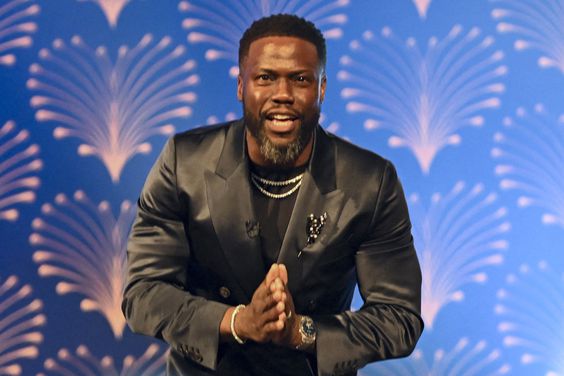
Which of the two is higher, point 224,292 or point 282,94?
point 282,94

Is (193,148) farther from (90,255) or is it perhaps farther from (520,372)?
(520,372)

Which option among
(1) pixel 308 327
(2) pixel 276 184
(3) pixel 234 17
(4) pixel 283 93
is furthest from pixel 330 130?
(1) pixel 308 327

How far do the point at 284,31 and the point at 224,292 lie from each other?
561 mm

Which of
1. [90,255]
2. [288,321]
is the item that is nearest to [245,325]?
[288,321]

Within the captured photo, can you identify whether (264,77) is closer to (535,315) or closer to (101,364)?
(101,364)

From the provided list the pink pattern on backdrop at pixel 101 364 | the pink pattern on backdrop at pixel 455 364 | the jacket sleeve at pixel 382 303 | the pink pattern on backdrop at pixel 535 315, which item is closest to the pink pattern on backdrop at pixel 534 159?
the pink pattern on backdrop at pixel 535 315

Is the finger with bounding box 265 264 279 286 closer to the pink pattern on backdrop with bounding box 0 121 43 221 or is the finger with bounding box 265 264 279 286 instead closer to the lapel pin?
the lapel pin

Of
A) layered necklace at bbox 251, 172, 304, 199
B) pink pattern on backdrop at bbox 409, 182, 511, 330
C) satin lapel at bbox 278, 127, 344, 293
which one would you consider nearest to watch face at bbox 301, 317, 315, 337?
satin lapel at bbox 278, 127, 344, 293

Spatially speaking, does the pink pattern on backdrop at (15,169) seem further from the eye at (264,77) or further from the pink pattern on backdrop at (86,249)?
the eye at (264,77)

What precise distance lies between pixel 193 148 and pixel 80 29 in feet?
2.68

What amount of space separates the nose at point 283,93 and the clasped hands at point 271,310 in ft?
1.12

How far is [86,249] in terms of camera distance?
2574 mm

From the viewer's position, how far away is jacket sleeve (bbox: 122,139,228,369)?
5.71ft

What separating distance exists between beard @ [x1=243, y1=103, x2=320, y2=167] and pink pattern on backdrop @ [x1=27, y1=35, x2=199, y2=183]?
784 millimetres
